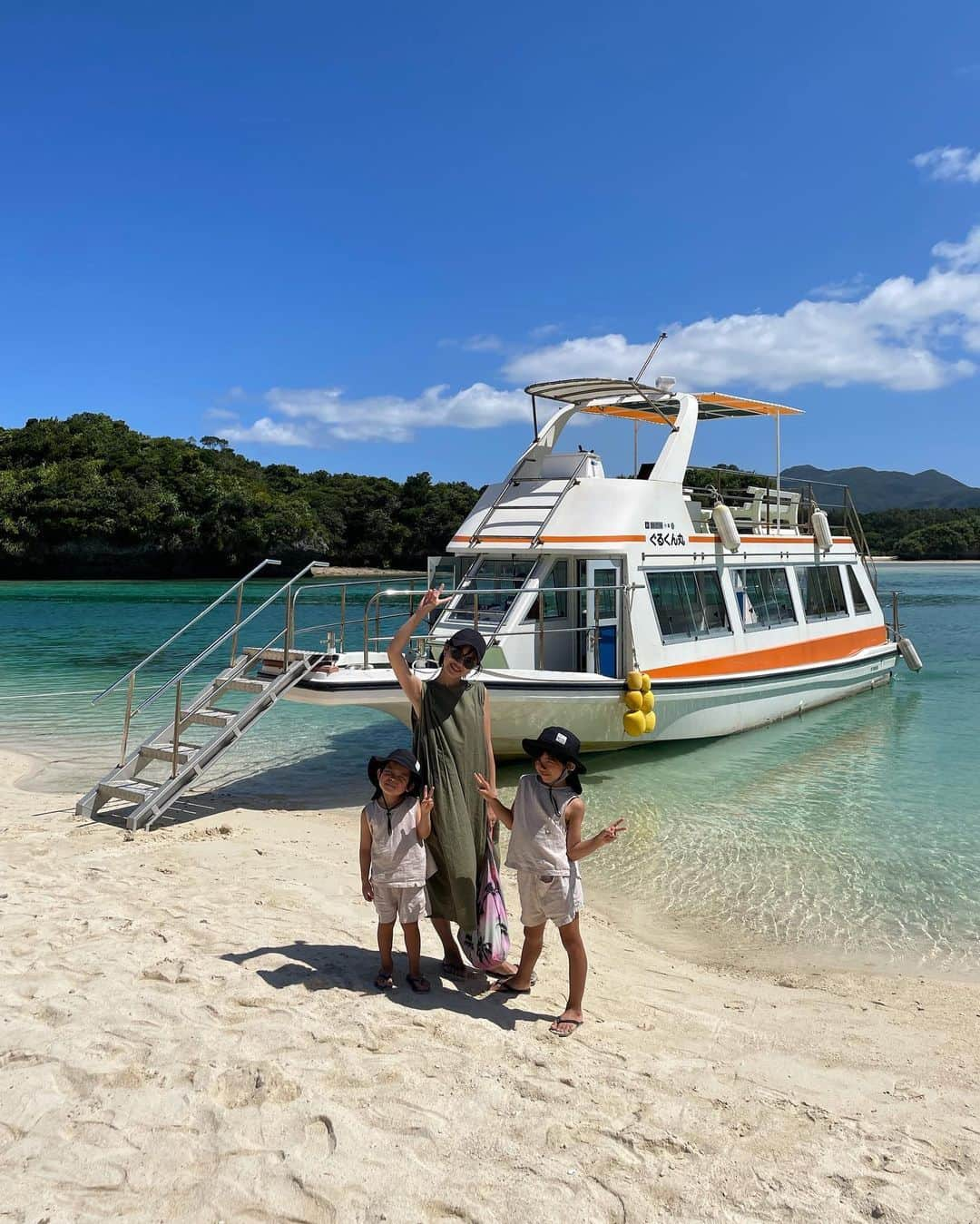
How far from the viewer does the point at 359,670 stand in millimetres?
9609

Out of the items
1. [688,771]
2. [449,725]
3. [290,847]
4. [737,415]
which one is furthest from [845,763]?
[449,725]

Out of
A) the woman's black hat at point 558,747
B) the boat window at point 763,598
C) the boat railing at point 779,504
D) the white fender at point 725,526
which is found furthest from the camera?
the boat railing at point 779,504

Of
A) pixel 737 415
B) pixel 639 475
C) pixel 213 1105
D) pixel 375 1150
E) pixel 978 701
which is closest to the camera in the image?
pixel 375 1150

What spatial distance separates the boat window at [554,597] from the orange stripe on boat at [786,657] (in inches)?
55.8

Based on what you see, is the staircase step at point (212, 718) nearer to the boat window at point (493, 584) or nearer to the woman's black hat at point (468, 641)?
the boat window at point (493, 584)

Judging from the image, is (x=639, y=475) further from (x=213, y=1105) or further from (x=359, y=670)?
(x=213, y=1105)

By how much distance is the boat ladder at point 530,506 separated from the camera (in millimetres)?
11625

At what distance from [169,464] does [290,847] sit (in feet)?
218

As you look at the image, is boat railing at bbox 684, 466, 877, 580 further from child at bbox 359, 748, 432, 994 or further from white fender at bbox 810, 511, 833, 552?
child at bbox 359, 748, 432, 994

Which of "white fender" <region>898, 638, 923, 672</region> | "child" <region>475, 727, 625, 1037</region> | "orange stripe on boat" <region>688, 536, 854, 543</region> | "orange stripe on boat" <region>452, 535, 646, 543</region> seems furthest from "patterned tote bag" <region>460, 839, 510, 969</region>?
"white fender" <region>898, 638, 923, 672</region>

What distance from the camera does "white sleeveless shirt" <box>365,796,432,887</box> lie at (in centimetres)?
456

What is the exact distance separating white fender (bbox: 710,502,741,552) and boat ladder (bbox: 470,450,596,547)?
7.25 feet

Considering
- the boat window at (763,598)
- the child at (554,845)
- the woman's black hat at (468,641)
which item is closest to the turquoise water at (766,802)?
the boat window at (763,598)

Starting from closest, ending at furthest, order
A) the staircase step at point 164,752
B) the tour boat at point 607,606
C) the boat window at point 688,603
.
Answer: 1. the staircase step at point 164,752
2. the tour boat at point 607,606
3. the boat window at point 688,603
